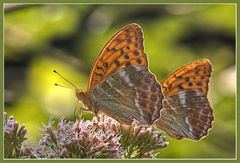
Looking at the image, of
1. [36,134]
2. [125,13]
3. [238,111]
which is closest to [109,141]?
[36,134]

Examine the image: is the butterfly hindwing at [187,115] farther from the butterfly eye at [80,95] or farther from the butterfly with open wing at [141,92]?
the butterfly eye at [80,95]

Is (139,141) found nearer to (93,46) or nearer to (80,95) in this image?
(80,95)

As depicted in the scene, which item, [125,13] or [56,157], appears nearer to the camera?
[56,157]

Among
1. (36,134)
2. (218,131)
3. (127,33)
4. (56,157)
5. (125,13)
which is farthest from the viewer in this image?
(125,13)

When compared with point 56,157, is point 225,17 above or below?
above

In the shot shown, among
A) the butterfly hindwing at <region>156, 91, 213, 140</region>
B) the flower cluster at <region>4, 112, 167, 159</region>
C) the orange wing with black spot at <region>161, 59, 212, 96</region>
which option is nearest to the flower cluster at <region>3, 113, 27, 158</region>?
the flower cluster at <region>4, 112, 167, 159</region>

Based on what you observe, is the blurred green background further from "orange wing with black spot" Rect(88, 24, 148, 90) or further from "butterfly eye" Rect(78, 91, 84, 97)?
"orange wing with black spot" Rect(88, 24, 148, 90)

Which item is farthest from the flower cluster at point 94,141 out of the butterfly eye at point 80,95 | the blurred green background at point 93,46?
the blurred green background at point 93,46

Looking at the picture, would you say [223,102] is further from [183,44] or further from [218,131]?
[183,44]
